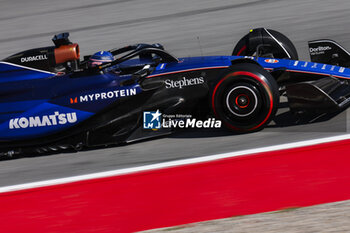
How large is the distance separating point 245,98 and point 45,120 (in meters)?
2.21

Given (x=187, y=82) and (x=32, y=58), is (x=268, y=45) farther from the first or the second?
(x=32, y=58)

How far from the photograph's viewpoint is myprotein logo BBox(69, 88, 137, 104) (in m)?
5.73

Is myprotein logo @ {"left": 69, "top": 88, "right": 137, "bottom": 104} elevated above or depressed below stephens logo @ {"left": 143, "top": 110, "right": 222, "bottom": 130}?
above

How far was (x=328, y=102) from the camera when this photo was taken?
5277 mm

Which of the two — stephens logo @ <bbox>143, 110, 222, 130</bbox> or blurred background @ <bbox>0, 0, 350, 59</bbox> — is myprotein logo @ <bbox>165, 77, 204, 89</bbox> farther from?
blurred background @ <bbox>0, 0, 350, 59</bbox>

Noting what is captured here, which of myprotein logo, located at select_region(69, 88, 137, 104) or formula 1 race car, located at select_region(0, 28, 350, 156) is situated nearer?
formula 1 race car, located at select_region(0, 28, 350, 156)

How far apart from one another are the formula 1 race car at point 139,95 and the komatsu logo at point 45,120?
1 centimetres

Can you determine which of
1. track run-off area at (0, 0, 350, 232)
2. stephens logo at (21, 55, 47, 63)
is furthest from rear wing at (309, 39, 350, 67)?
stephens logo at (21, 55, 47, 63)

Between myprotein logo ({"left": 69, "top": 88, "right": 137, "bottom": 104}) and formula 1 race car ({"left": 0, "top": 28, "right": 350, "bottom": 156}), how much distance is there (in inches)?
0.4

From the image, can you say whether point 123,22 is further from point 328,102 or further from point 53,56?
point 328,102

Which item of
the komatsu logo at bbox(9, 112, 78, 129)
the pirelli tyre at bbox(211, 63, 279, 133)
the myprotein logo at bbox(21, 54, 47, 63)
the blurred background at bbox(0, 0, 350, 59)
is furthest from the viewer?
the blurred background at bbox(0, 0, 350, 59)

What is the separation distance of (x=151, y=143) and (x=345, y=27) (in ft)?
19.2

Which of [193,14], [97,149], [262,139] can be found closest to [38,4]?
[193,14]

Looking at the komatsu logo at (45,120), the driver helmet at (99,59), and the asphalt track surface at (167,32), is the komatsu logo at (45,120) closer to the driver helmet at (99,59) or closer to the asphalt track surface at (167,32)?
the asphalt track surface at (167,32)
